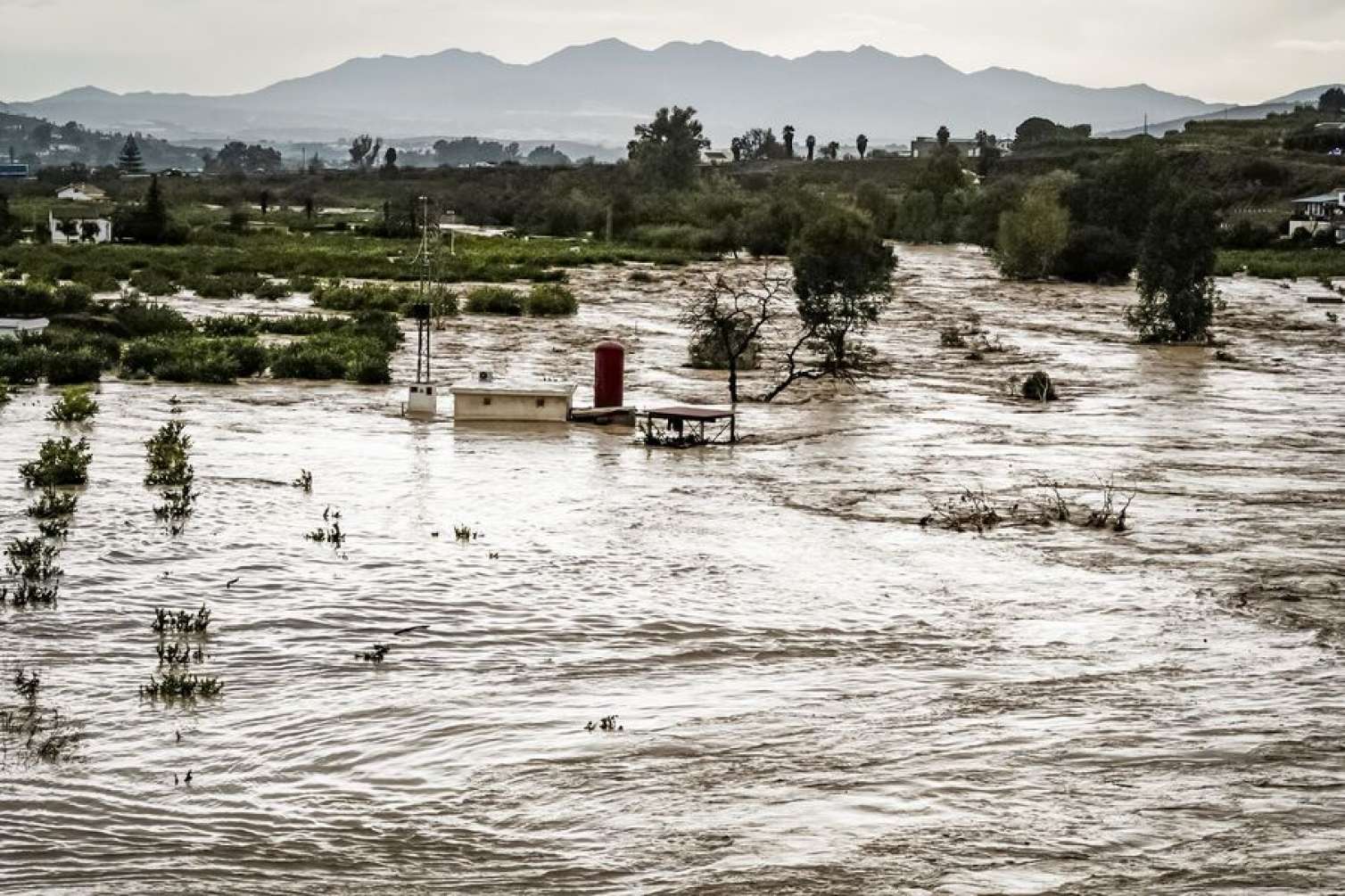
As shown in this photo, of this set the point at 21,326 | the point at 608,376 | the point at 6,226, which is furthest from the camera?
the point at 6,226

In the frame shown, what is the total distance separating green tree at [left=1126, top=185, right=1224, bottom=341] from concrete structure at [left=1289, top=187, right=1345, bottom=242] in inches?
1796

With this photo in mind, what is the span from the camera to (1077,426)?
2605 cm

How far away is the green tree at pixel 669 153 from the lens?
388 feet

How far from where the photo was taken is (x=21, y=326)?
33.0m

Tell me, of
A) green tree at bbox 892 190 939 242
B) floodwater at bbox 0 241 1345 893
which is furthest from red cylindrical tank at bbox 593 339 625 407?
green tree at bbox 892 190 939 242

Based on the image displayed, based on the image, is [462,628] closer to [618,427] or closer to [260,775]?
[260,775]

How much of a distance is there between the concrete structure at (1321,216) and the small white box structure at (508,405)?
66789 mm

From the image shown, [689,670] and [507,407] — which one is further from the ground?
[507,407]

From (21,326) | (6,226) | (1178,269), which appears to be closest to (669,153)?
(6,226)

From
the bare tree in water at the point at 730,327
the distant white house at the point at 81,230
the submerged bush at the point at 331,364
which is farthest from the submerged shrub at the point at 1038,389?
the distant white house at the point at 81,230

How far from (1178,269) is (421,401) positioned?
70.4 ft

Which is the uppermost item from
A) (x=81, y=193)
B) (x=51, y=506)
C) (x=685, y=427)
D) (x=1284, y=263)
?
(x=81, y=193)

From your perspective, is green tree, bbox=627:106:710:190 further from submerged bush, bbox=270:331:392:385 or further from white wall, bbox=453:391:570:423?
white wall, bbox=453:391:570:423

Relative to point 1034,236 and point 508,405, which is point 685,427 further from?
point 1034,236
